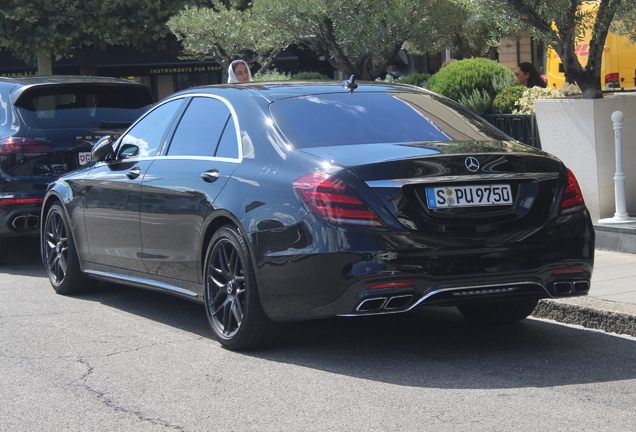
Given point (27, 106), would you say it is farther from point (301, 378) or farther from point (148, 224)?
point (301, 378)

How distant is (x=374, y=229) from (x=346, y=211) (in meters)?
0.17

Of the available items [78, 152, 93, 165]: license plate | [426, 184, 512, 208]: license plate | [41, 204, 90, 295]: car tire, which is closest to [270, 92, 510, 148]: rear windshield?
[426, 184, 512, 208]: license plate

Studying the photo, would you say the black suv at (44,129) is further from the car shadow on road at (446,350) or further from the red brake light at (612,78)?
the red brake light at (612,78)

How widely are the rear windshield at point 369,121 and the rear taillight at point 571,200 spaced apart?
62 cm

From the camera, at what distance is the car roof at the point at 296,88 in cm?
612

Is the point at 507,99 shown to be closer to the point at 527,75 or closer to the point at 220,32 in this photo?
the point at 527,75

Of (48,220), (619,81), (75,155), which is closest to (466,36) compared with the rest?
(619,81)

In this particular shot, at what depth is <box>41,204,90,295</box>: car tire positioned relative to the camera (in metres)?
7.81

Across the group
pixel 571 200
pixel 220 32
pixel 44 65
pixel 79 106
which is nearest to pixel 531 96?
pixel 79 106

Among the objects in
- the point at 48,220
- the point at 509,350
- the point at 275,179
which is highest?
the point at 275,179

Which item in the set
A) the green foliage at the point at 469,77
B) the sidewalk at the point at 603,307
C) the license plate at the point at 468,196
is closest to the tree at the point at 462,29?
the green foliage at the point at 469,77

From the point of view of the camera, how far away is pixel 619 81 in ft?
72.4

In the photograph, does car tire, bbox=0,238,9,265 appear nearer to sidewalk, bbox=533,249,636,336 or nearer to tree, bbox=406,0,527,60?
tree, bbox=406,0,527,60

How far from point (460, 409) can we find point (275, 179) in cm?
166
